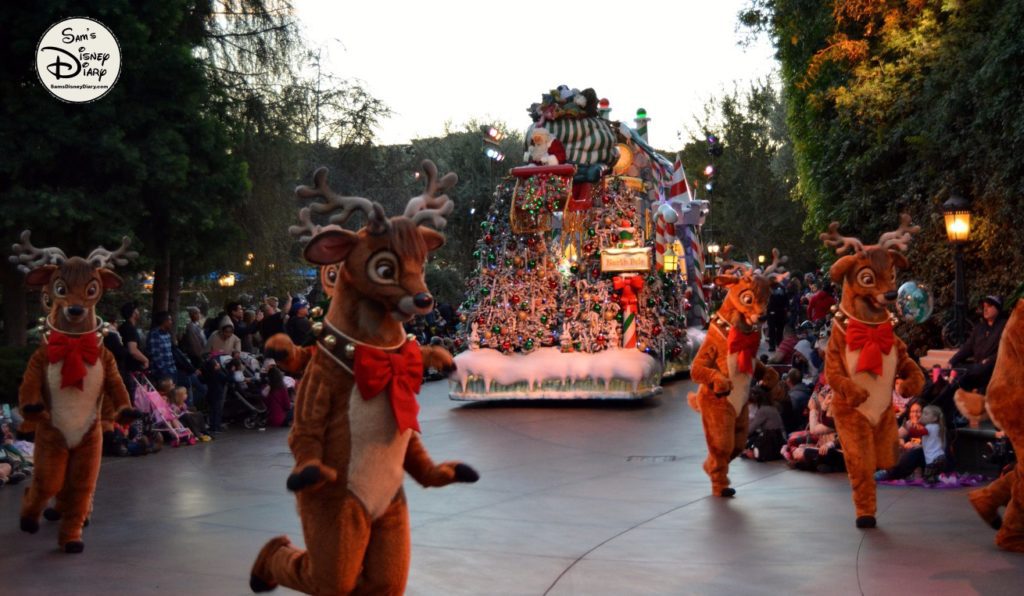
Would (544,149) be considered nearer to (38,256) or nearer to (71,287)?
(38,256)

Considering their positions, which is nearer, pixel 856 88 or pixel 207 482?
pixel 207 482

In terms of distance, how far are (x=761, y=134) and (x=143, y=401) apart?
37.0 meters

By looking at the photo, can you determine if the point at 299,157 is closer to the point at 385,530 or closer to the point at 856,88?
the point at 856,88

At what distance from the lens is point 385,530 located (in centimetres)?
521

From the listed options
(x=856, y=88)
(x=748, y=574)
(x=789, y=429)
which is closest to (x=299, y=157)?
(x=856, y=88)

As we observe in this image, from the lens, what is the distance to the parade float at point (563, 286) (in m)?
16.6

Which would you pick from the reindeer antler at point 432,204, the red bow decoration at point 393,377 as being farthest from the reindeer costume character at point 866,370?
the red bow decoration at point 393,377

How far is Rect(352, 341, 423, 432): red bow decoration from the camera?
517 cm

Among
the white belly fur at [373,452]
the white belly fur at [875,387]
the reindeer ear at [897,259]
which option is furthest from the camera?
the reindeer ear at [897,259]

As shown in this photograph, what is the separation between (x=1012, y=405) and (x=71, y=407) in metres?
6.38

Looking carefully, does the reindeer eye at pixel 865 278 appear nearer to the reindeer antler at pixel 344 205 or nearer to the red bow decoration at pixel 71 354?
the reindeer antler at pixel 344 205

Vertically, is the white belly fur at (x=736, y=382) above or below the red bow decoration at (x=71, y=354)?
below

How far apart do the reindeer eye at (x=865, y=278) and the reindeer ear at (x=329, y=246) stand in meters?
4.63

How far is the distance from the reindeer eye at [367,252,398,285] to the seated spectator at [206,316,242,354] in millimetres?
10813
